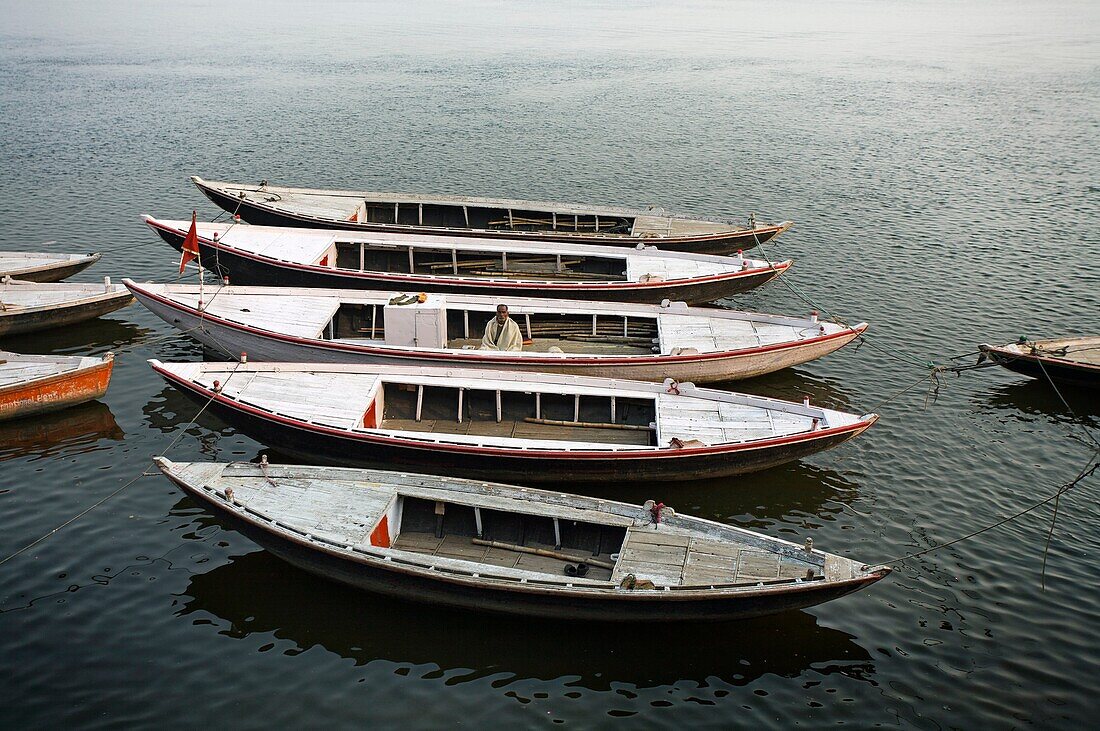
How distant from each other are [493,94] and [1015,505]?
57.2 metres

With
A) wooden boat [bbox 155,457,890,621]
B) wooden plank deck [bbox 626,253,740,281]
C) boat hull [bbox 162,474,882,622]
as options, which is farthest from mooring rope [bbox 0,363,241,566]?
wooden plank deck [bbox 626,253,740,281]

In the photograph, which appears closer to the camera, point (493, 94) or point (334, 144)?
point (334, 144)

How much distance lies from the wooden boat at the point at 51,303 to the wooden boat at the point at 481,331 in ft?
11.9

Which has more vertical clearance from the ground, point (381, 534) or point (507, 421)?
point (507, 421)

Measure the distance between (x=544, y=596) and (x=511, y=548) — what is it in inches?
80.2

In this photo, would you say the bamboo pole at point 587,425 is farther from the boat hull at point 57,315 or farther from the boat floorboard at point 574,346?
the boat hull at point 57,315

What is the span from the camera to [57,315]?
27453 mm

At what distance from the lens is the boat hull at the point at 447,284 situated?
27609 millimetres

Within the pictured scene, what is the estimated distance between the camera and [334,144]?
53.3 meters

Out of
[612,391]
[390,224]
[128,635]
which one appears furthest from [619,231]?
[128,635]

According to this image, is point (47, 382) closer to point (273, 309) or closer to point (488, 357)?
point (273, 309)

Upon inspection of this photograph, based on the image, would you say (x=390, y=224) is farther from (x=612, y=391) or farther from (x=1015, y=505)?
(x=1015, y=505)

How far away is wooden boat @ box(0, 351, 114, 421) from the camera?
2245 cm

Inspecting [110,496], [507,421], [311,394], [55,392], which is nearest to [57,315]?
[55,392]
